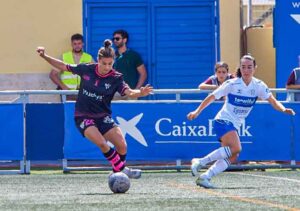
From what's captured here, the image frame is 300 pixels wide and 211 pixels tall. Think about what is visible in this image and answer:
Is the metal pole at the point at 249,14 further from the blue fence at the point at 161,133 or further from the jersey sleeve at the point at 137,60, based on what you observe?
the blue fence at the point at 161,133

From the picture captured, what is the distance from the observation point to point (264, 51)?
21.0m

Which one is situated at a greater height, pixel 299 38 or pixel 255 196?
pixel 299 38

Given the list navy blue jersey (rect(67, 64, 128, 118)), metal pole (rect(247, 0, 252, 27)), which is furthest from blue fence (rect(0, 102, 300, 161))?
metal pole (rect(247, 0, 252, 27))

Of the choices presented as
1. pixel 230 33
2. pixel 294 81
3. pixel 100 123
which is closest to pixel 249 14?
pixel 230 33

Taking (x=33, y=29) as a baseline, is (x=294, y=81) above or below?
below

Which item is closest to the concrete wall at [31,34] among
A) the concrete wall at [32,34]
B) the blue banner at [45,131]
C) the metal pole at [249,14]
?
the concrete wall at [32,34]

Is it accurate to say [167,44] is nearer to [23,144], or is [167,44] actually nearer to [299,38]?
[299,38]

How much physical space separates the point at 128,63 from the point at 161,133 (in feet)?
8.14

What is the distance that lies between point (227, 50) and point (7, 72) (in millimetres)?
4273

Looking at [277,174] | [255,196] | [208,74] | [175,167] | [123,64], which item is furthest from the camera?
[208,74]

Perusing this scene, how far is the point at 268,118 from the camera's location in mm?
17266

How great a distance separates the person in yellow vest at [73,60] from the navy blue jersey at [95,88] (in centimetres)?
504

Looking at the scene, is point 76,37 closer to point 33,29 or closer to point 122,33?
point 122,33

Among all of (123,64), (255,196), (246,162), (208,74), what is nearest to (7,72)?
(123,64)
